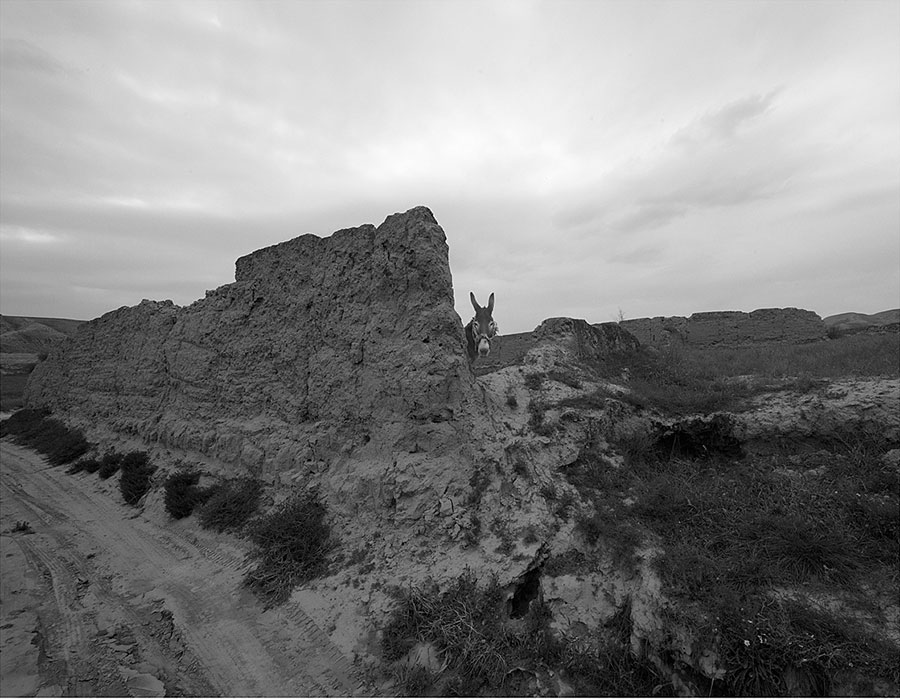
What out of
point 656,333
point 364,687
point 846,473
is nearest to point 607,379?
point 846,473

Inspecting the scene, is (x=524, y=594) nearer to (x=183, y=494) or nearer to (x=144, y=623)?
(x=144, y=623)

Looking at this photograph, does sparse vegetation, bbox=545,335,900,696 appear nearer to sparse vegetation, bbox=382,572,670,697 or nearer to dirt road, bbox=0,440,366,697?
sparse vegetation, bbox=382,572,670,697

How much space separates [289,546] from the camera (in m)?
5.39

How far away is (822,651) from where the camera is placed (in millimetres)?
2949

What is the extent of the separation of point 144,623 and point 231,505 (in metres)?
1.96

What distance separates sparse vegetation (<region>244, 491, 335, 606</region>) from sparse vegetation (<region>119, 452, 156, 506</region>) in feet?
11.4

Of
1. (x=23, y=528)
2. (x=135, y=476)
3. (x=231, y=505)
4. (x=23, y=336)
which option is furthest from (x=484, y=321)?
(x=23, y=336)

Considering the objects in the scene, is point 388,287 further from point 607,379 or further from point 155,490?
point 155,490

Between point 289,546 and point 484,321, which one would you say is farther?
point 484,321

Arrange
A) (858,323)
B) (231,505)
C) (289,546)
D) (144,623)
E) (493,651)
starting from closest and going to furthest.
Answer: (493,651) → (144,623) → (289,546) → (231,505) → (858,323)

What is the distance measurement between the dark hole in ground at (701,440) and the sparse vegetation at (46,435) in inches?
520

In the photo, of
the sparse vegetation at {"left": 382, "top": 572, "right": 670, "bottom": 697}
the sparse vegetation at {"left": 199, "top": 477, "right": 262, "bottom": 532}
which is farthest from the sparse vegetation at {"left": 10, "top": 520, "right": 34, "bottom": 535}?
the sparse vegetation at {"left": 382, "top": 572, "right": 670, "bottom": 697}

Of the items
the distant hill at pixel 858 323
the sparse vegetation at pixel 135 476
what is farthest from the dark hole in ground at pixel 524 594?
the distant hill at pixel 858 323

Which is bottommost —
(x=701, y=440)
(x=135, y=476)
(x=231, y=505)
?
(x=231, y=505)
